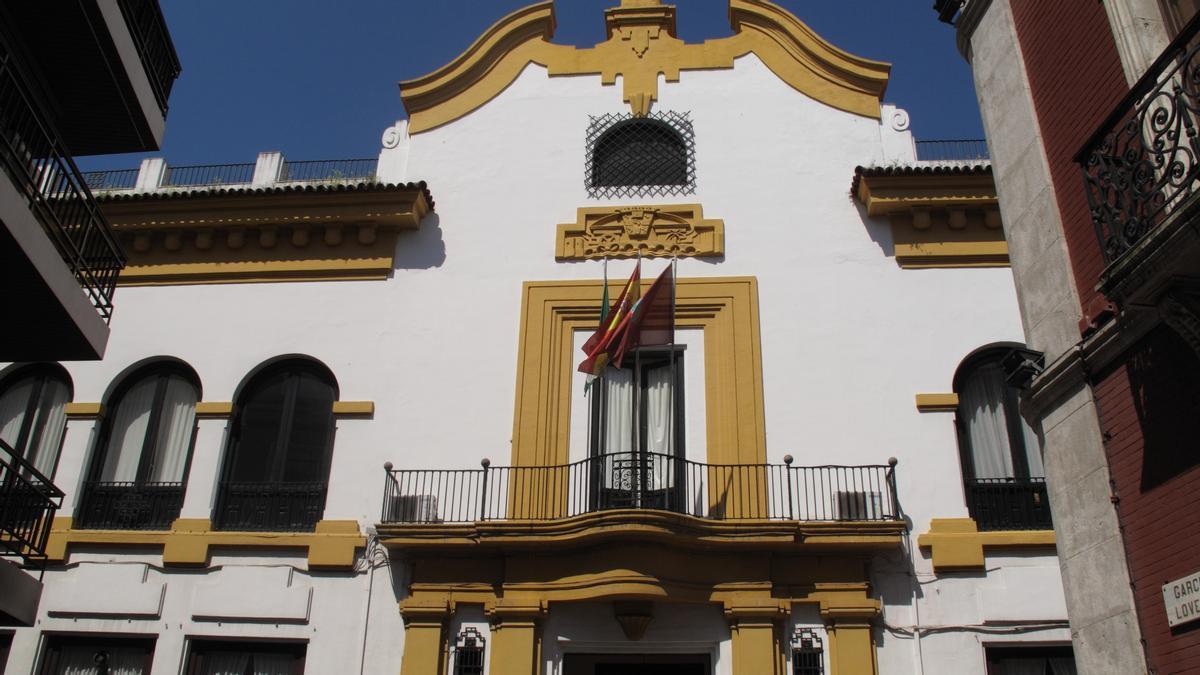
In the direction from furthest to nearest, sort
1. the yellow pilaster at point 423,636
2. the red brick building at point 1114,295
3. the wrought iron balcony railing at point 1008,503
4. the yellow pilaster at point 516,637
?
the wrought iron balcony railing at point 1008,503 < the yellow pilaster at point 423,636 < the yellow pilaster at point 516,637 < the red brick building at point 1114,295

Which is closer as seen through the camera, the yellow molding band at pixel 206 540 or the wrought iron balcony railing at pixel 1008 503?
the wrought iron balcony railing at pixel 1008 503

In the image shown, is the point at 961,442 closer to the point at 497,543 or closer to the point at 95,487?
the point at 497,543

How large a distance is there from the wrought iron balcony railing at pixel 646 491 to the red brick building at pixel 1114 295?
4.33 m

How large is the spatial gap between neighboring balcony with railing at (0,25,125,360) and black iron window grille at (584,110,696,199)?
694 cm

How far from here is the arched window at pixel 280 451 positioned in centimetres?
1398

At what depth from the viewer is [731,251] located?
15000 millimetres

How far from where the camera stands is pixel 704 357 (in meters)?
14.3

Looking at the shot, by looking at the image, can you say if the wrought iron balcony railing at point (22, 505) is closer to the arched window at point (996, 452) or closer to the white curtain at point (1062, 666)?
the arched window at point (996, 452)

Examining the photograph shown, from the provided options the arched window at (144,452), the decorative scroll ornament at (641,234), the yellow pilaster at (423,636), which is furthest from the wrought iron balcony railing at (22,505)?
the decorative scroll ornament at (641,234)

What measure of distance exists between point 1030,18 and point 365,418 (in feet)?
30.1

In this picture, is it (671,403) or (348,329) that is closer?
(671,403)

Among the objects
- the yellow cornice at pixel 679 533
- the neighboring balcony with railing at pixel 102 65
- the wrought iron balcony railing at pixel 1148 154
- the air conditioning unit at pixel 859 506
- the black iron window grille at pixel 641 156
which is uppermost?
the black iron window grille at pixel 641 156

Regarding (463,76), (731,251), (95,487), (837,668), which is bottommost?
(837,668)

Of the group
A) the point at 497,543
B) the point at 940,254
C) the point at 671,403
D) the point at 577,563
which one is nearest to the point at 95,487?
the point at 497,543
